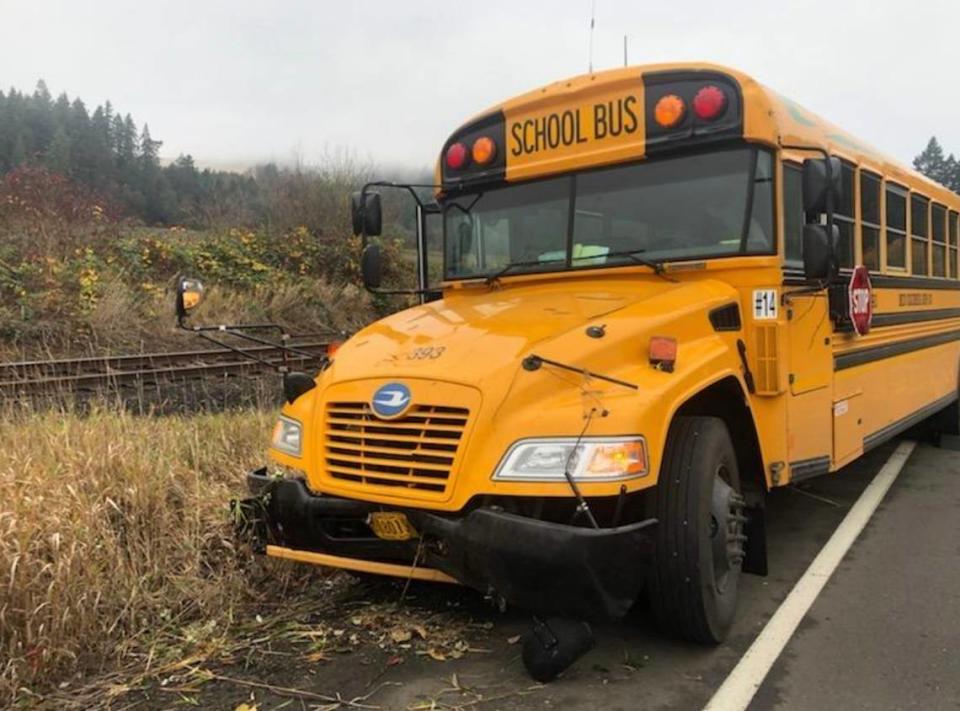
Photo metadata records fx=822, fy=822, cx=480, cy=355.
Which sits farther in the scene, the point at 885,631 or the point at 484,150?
the point at 484,150

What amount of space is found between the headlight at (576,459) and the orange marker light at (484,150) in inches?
98.8

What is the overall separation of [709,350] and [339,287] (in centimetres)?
1678

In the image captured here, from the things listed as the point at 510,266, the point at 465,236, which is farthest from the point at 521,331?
the point at 465,236

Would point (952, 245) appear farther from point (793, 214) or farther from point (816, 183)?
point (816, 183)

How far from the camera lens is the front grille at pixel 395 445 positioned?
3.07m

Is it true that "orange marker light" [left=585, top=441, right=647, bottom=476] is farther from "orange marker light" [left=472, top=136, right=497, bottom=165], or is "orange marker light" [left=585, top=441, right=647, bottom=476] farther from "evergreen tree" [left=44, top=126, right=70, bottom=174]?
"evergreen tree" [left=44, top=126, right=70, bottom=174]

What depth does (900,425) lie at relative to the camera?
625 centimetres

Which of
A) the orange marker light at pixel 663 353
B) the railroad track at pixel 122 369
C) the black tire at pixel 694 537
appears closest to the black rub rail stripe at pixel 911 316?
the black tire at pixel 694 537

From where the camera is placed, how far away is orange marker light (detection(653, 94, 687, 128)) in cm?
421

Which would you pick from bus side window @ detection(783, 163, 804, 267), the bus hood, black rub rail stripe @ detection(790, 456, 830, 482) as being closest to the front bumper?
the bus hood

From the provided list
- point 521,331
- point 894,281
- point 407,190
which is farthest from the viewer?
point 894,281

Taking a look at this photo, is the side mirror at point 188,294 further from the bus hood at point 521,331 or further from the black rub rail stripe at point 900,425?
the black rub rail stripe at point 900,425

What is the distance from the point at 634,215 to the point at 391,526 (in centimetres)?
217

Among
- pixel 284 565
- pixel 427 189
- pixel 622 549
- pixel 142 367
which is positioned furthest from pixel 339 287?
pixel 622 549
